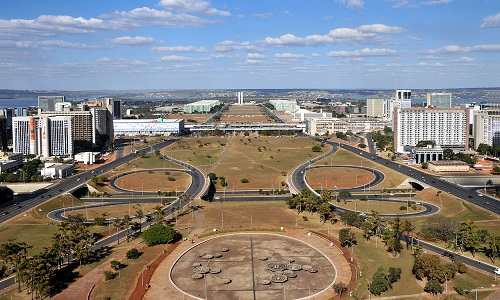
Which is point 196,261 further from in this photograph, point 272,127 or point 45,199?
point 272,127

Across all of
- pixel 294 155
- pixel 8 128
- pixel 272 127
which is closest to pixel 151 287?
pixel 294 155

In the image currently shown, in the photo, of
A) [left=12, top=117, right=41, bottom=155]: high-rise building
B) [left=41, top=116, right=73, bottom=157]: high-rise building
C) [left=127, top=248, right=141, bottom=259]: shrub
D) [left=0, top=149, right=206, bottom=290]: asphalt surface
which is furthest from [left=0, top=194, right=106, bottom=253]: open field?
[left=12, top=117, right=41, bottom=155]: high-rise building

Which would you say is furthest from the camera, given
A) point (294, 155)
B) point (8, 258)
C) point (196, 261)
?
point (294, 155)

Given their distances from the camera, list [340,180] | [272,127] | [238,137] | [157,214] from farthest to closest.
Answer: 1. [272,127]
2. [238,137]
3. [340,180]
4. [157,214]

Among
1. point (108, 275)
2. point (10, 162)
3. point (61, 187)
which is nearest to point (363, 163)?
point (61, 187)

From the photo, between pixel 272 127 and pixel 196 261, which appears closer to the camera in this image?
pixel 196 261

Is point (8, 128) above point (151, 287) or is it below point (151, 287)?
above

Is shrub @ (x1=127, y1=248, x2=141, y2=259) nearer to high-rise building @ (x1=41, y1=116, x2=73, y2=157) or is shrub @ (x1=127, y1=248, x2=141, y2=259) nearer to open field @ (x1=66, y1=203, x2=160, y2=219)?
open field @ (x1=66, y1=203, x2=160, y2=219)

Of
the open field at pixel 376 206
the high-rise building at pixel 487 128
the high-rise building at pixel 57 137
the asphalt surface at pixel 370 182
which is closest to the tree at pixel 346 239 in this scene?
the open field at pixel 376 206
